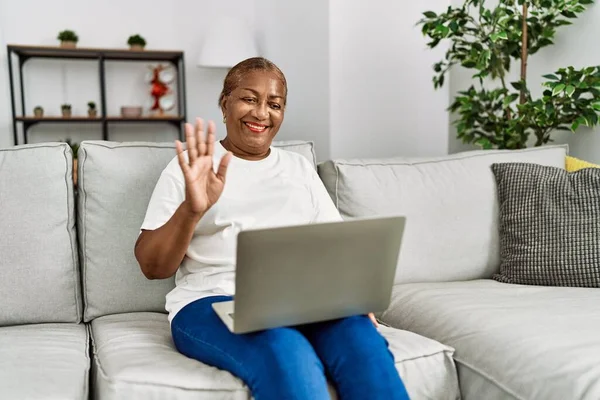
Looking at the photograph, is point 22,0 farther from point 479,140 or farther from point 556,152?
point 556,152

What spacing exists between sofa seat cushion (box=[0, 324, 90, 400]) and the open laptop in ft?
1.07

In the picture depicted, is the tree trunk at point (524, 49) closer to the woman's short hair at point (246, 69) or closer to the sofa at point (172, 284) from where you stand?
the sofa at point (172, 284)

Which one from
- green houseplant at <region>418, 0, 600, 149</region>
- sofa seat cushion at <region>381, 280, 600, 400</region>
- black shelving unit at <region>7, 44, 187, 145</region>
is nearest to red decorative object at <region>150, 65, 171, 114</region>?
black shelving unit at <region>7, 44, 187, 145</region>

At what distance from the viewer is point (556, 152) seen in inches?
83.4

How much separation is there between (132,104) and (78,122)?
42cm

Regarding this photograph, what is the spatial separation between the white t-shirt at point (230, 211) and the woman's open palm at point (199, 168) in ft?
0.46

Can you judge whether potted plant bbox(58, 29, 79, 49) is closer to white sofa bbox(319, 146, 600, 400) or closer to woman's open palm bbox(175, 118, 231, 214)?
white sofa bbox(319, 146, 600, 400)

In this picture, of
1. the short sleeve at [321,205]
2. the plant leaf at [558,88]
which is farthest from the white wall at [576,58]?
the short sleeve at [321,205]

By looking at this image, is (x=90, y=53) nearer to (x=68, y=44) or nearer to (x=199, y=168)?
(x=68, y=44)

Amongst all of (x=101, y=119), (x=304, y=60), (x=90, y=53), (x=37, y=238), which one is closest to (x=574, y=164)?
(x=37, y=238)

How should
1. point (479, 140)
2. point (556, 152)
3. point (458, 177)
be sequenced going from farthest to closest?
1. point (479, 140)
2. point (556, 152)
3. point (458, 177)

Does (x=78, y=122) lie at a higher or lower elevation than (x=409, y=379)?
higher

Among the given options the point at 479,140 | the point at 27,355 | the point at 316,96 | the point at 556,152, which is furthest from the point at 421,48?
the point at 27,355

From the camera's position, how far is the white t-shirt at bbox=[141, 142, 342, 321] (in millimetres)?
1376
